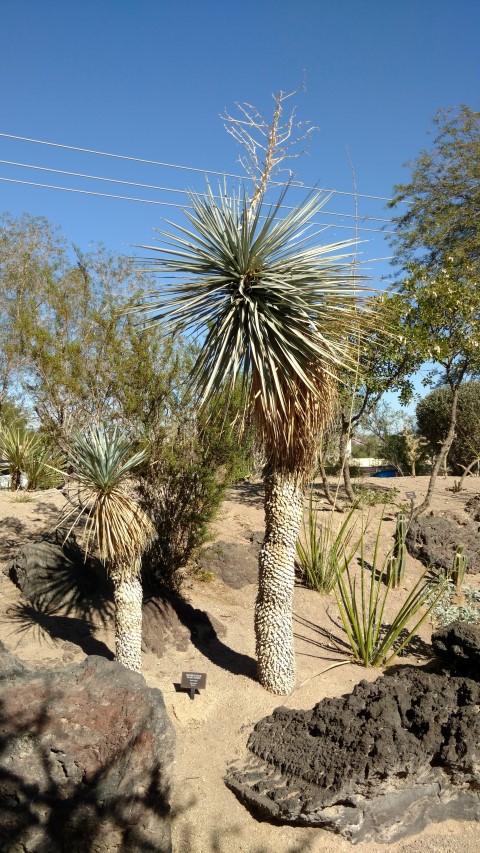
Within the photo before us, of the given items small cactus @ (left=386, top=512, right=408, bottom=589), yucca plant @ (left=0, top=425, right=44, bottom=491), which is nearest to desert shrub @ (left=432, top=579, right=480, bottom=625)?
small cactus @ (left=386, top=512, right=408, bottom=589)

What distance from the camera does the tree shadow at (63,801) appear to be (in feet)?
11.2

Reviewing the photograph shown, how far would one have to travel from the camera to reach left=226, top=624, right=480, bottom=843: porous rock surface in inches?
173

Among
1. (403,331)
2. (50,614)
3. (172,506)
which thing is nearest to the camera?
(50,614)

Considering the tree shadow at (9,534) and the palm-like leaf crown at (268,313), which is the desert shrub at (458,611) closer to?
the palm-like leaf crown at (268,313)

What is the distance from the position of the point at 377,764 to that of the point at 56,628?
12.9 feet

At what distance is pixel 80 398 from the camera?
7.66 m

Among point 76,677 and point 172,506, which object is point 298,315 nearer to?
A: point 76,677

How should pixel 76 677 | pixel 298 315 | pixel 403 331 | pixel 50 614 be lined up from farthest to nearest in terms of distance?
pixel 403 331
pixel 50 614
pixel 298 315
pixel 76 677

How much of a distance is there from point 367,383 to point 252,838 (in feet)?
27.2

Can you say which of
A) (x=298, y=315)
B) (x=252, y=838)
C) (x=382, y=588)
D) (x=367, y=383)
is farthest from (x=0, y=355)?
(x=252, y=838)

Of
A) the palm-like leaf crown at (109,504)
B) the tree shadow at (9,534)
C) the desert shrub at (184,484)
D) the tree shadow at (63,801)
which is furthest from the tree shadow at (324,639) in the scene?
the tree shadow at (9,534)

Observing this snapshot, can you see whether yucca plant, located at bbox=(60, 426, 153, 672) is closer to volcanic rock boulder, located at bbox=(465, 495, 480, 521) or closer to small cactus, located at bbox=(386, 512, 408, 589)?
small cactus, located at bbox=(386, 512, 408, 589)

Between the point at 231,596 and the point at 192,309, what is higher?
the point at 192,309

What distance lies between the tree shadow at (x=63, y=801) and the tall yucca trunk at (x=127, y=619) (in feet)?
6.50
